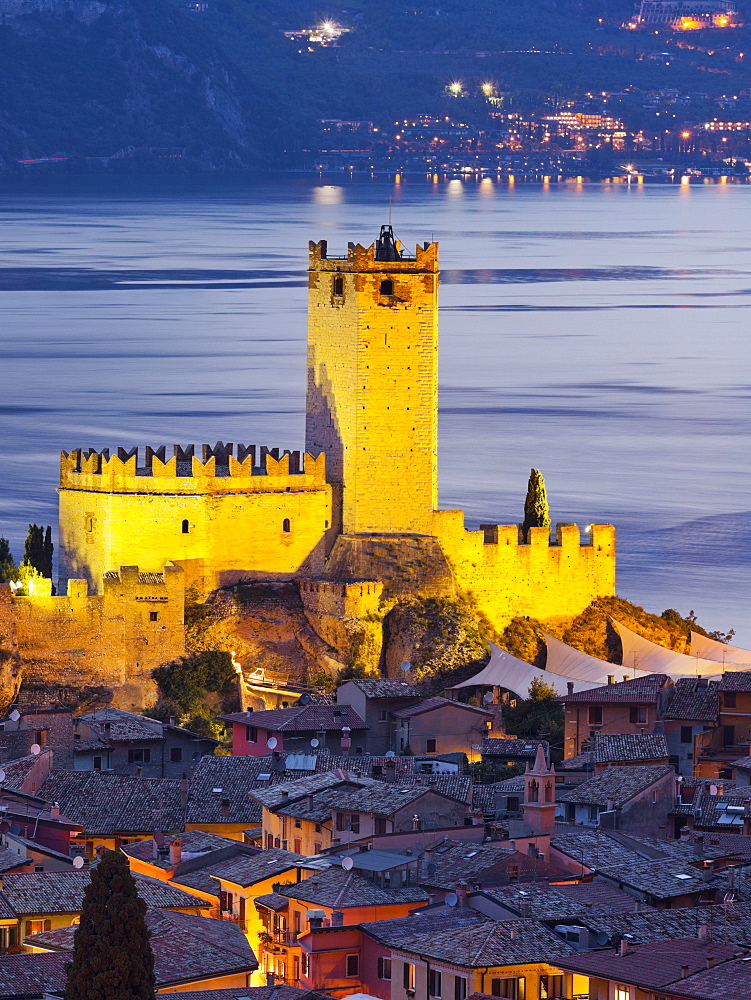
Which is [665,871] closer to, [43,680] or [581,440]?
[43,680]

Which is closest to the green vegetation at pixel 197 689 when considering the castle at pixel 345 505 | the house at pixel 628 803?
the castle at pixel 345 505

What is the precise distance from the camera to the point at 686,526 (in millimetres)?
77688

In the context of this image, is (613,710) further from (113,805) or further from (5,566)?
(5,566)

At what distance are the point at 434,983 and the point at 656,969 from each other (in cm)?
211

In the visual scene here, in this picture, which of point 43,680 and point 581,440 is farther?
point 581,440

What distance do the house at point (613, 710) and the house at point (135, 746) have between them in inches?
203

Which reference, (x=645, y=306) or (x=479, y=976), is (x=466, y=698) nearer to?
(x=479, y=976)

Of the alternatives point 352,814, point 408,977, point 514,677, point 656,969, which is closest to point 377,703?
point 514,677

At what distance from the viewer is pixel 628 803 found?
1414 inches

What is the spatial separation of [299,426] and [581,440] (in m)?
10.5

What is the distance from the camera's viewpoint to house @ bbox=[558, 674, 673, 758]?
143 feet

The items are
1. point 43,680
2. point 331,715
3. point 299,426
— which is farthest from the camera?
point 299,426

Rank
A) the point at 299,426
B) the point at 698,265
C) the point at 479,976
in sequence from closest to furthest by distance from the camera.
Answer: the point at 479,976 → the point at 299,426 → the point at 698,265

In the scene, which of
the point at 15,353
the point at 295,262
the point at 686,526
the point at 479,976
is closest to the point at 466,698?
the point at 479,976
